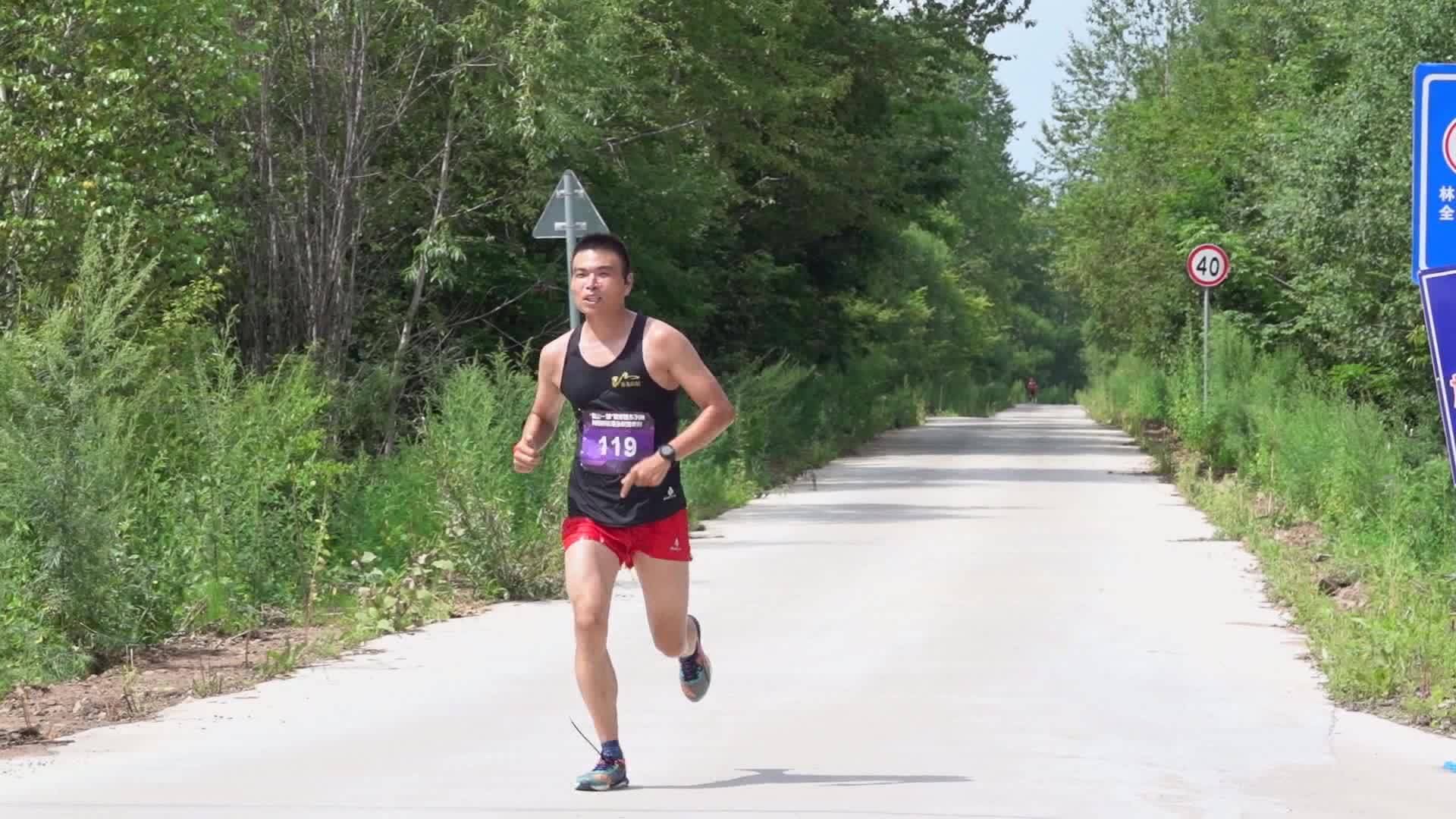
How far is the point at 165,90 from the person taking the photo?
65.4ft

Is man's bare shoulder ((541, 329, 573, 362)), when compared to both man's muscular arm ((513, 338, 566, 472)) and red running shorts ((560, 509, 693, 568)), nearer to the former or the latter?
man's muscular arm ((513, 338, 566, 472))

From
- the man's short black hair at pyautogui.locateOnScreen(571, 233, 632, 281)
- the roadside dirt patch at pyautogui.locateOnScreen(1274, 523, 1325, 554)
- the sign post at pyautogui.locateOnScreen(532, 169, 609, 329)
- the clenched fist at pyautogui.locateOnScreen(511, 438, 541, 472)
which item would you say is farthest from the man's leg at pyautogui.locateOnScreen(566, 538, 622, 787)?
the roadside dirt patch at pyautogui.locateOnScreen(1274, 523, 1325, 554)

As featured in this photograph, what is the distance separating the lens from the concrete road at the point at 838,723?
8.23 meters

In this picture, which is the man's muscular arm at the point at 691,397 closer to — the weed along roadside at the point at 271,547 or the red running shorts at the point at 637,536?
the red running shorts at the point at 637,536

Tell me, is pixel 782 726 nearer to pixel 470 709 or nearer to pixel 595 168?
pixel 470 709

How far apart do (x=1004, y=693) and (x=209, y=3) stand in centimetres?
1109

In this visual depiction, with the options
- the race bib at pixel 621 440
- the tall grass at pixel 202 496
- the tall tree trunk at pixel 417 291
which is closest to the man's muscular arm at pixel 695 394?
the race bib at pixel 621 440

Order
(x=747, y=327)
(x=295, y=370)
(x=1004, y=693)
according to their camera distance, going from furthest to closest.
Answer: (x=747, y=327)
(x=295, y=370)
(x=1004, y=693)

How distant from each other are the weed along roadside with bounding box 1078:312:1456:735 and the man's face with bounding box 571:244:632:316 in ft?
13.6

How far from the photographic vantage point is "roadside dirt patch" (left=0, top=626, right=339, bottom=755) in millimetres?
10289

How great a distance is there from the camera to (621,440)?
331 inches

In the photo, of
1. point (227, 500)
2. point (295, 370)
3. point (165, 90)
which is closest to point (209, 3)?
point (165, 90)

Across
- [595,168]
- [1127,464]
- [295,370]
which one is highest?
[595,168]

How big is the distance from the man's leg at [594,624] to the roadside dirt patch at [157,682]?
95.3 inches
